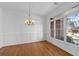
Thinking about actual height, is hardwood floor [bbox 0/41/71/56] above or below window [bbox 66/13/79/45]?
below

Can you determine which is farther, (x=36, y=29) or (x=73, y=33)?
(x=36, y=29)

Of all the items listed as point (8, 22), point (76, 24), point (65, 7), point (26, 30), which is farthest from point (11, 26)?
point (76, 24)

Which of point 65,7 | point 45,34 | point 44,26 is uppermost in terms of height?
point 65,7

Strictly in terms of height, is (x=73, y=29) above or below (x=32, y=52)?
above

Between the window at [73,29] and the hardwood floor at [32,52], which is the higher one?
the window at [73,29]

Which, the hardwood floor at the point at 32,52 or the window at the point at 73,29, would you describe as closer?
the window at the point at 73,29

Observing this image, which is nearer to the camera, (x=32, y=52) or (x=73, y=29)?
(x=73, y=29)

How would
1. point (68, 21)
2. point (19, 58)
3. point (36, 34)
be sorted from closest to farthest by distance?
point (19, 58), point (68, 21), point (36, 34)

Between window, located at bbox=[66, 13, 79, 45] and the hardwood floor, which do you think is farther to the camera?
the hardwood floor

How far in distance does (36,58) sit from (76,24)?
3.77 m

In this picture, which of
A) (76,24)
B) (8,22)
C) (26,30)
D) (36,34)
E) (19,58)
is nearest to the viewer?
(19,58)

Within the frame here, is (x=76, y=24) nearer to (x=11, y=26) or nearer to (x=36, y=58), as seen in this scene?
(x=36, y=58)

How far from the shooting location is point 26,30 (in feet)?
29.2

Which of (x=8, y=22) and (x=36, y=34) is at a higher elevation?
(x=8, y=22)
